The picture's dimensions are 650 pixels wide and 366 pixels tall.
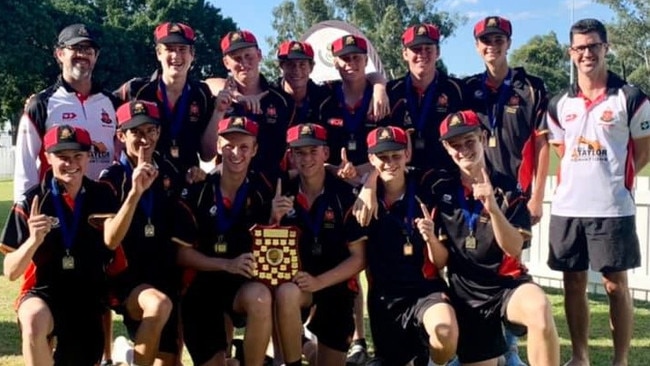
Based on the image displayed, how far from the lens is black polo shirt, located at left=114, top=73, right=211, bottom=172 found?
5.69m

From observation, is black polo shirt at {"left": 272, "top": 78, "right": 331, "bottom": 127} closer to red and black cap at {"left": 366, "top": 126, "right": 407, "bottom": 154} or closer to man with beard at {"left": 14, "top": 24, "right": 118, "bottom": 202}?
red and black cap at {"left": 366, "top": 126, "right": 407, "bottom": 154}

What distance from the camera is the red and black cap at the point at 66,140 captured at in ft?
16.1

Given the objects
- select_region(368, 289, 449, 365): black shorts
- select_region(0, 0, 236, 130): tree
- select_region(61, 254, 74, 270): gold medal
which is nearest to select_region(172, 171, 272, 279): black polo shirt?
select_region(61, 254, 74, 270): gold medal

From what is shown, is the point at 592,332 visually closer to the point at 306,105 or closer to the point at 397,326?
the point at 397,326

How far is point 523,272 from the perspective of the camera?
200 inches

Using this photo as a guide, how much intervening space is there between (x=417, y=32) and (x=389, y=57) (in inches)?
1912

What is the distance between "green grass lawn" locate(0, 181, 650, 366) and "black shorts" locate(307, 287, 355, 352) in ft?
4.58

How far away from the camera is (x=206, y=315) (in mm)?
5215

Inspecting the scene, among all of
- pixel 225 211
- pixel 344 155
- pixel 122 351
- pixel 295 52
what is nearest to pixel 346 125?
pixel 344 155

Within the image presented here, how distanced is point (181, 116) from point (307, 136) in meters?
1.08

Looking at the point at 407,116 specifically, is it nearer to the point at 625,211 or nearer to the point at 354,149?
the point at 354,149

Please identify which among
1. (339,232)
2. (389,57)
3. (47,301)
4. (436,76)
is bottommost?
(47,301)

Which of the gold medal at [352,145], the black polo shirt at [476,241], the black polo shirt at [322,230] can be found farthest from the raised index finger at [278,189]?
the black polo shirt at [476,241]


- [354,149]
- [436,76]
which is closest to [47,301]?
[354,149]
